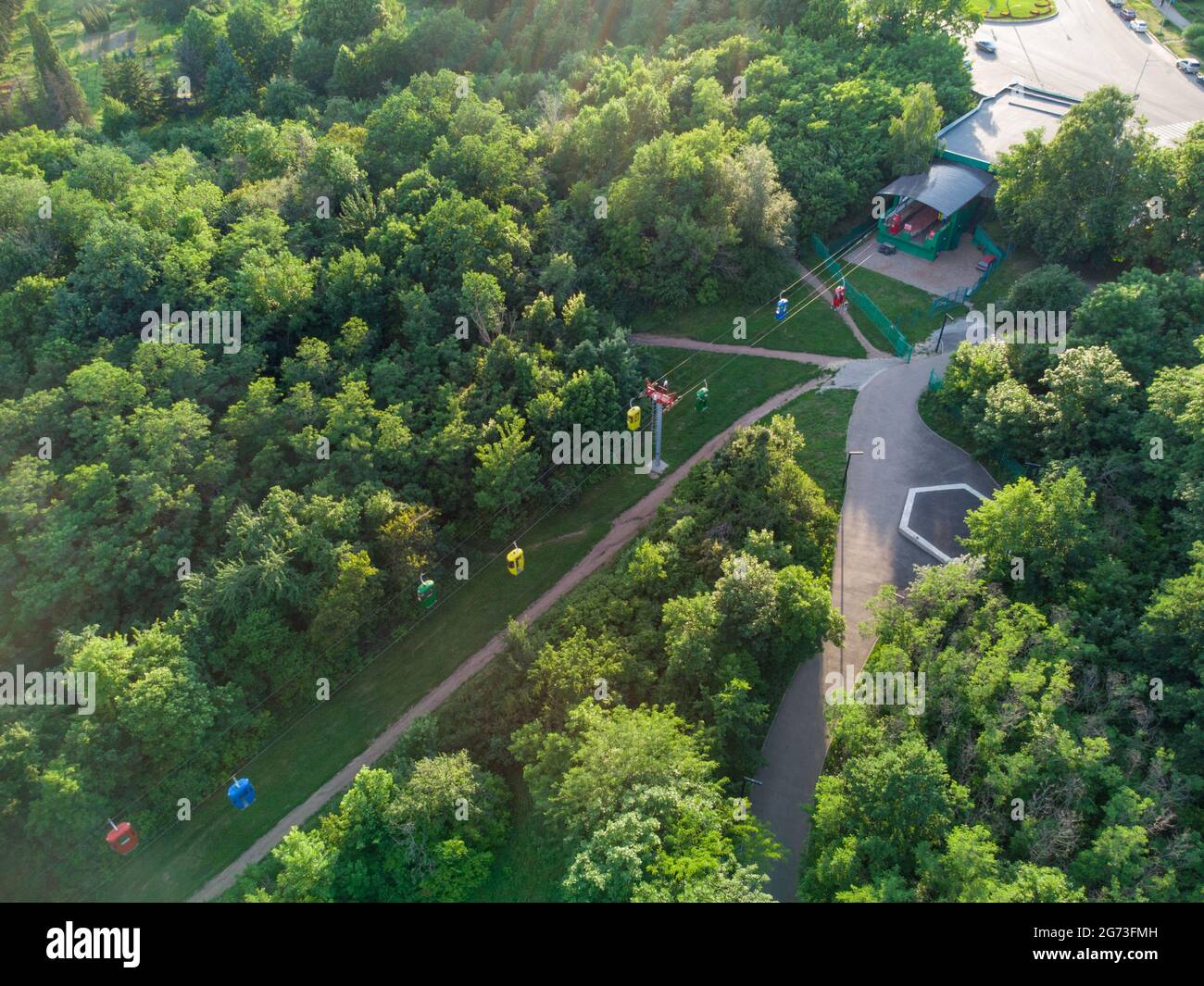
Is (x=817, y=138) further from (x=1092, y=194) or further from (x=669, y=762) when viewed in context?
(x=669, y=762)

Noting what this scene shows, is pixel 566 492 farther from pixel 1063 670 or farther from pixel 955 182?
pixel 955 182

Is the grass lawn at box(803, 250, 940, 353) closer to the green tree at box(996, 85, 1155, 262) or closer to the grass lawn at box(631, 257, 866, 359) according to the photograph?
the grass lawn at box(631, 257, 866, 359)

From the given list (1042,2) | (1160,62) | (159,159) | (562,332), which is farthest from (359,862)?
(1042,2)

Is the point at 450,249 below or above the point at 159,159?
below

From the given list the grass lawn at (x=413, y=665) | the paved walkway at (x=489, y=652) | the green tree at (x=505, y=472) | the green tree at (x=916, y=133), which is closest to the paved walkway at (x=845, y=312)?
the grass lawn at (x=413, y=665)

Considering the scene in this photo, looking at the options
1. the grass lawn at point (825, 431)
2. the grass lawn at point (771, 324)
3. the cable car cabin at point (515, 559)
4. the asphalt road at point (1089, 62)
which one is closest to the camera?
the cable car cabin at point (515, 559)

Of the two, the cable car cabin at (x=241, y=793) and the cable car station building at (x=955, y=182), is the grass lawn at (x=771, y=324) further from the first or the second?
the cable car cabin at (x=241, y=793)

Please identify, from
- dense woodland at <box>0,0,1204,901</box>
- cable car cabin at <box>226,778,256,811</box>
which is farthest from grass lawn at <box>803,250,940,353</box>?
cable car cabin at <box>226,778,256,811</box>
